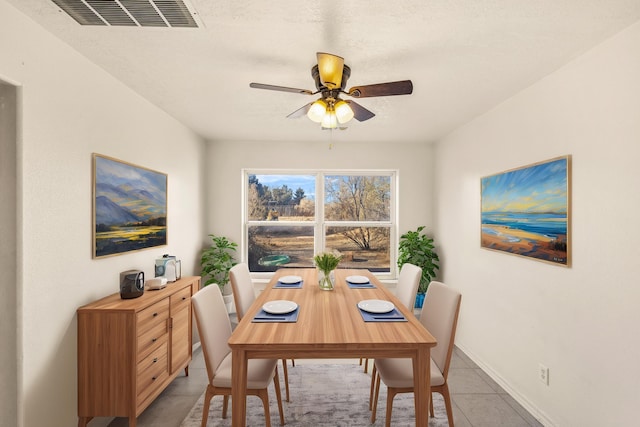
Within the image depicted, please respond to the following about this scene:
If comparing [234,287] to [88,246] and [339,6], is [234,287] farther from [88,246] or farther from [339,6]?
[339,6]

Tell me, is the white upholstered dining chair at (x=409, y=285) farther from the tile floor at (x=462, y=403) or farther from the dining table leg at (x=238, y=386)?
the dining table leg at (x=238, y=386)

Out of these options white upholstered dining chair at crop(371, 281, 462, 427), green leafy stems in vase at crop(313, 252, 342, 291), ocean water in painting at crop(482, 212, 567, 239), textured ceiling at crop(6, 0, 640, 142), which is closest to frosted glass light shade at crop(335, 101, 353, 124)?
textured ceiling at crop(6, 0, 640, 142)

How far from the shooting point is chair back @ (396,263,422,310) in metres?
2.58

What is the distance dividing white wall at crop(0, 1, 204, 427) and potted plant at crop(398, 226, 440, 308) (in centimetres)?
317

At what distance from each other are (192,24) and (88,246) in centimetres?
156

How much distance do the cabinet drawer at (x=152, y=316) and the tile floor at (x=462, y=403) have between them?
66 centimetres

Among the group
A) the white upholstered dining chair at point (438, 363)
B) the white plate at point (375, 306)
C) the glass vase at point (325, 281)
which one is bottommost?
the white upholstered dining chair at point (438, 363)

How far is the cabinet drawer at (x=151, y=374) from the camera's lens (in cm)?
209

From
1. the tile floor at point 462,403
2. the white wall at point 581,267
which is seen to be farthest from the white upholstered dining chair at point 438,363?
the white wall at point 581,267

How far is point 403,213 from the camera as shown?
4375 mm

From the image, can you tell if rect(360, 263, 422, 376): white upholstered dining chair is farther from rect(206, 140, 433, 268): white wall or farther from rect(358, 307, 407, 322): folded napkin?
rect(206, 140, 433, 268): white wall

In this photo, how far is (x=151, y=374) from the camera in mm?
2215

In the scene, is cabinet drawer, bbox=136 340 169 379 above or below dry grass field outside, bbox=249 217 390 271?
below

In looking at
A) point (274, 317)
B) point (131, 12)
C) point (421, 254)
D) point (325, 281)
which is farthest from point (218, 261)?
point (131, 12)
